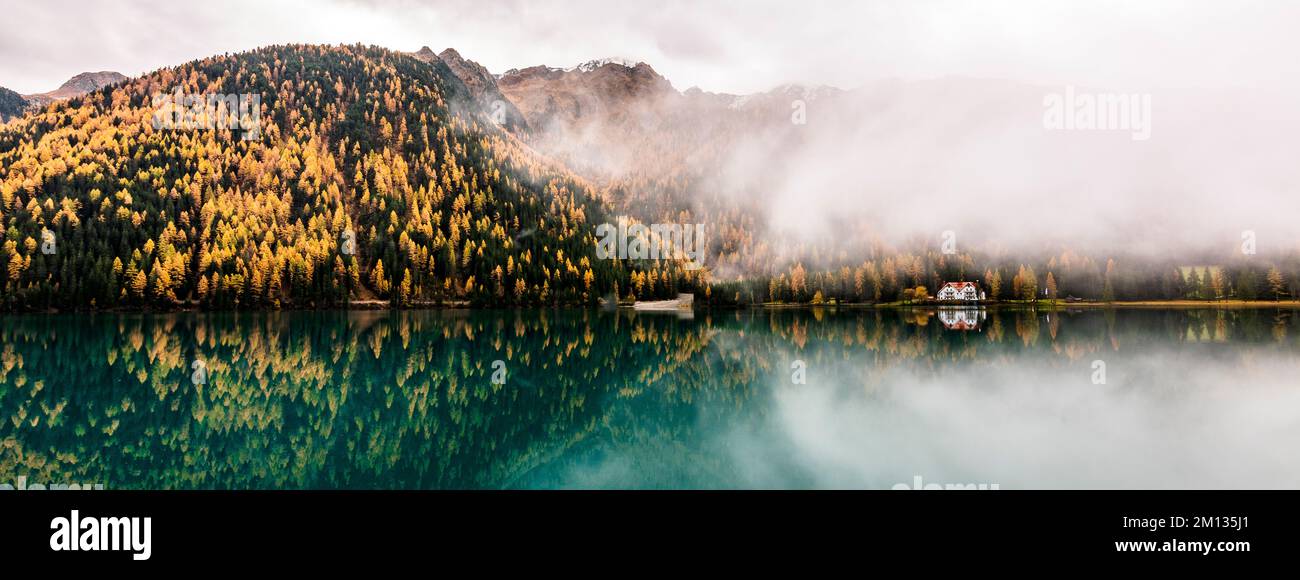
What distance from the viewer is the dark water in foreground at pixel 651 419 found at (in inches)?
538

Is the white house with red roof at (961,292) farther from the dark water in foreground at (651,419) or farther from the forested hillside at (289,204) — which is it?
the dark water in foreground at (651,419)

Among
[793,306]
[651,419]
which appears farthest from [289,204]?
[651,419]

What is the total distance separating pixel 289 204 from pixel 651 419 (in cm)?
13350

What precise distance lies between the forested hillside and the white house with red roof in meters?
70.0

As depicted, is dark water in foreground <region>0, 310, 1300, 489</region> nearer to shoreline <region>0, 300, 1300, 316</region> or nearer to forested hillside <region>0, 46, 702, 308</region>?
shoreline <region>0, 300, 1300, 316</region>

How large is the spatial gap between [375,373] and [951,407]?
1045 inches

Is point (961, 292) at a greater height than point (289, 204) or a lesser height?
lesser

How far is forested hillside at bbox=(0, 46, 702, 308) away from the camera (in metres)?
97.5

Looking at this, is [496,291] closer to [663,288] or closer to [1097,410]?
[663,288]

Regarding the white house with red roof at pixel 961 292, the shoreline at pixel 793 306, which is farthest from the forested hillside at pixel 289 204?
the white house with red roof at pixel 961 292

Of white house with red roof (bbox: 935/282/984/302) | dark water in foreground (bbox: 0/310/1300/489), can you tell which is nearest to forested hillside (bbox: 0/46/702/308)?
white house with red roof (bbox: 935/282/984/302)

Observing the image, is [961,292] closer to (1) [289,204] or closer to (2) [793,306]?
(2) [793,306]

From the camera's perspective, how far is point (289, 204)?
12344 cm
